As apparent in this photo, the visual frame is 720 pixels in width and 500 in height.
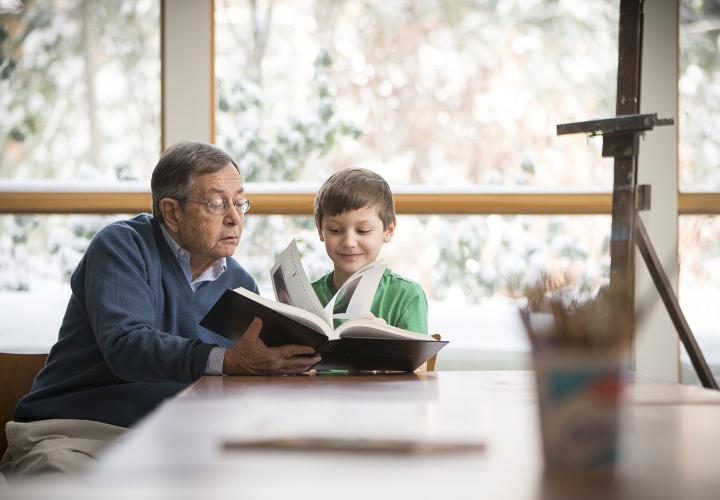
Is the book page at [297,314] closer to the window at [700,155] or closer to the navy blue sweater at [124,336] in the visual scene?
the navy blue sweater at [124,336]

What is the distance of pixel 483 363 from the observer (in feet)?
10.8

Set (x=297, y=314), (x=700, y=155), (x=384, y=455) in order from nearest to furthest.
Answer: (x=384, y=455), (x=297, y=314), (x=700, y=155)

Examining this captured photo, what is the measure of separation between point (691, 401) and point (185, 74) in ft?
8.26

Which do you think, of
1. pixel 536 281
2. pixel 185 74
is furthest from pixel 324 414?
pixel 185 74

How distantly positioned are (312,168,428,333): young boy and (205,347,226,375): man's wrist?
0.57m

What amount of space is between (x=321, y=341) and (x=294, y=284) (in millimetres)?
197

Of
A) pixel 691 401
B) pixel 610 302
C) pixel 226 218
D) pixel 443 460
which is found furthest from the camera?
pixel 226 218

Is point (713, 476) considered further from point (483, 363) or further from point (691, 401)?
point (483, 363)

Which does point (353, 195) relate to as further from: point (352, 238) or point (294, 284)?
point (294, 284)

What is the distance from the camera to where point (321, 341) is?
1.70 m

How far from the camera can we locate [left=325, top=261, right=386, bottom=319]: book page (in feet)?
6.23

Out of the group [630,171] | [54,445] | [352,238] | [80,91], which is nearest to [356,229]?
[352,238]

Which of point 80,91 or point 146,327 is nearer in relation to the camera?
point 146,327

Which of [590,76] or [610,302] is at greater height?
[590,76]
